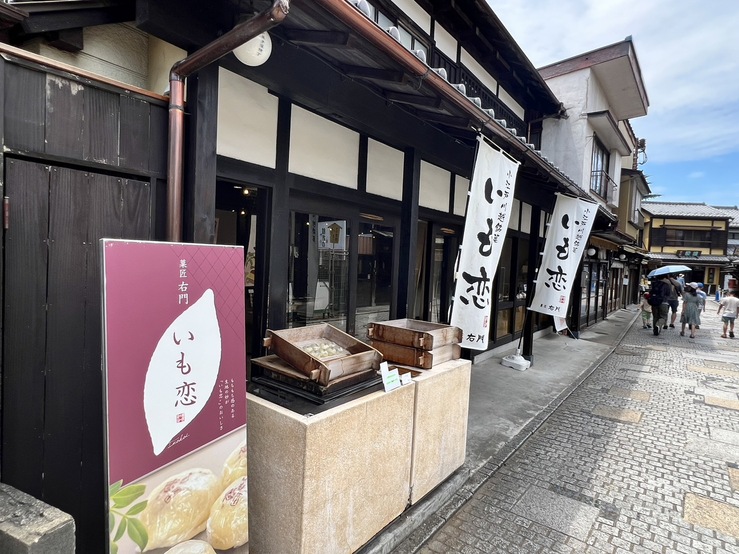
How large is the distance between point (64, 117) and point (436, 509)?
14.2 ft

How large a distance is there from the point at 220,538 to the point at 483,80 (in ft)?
28.4

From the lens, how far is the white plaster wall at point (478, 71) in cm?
719

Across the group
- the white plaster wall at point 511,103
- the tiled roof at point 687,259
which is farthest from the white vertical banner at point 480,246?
the tiled roof at point 687,259

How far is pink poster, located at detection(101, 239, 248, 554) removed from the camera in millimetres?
1828

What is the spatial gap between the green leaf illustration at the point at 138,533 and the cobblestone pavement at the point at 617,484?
7.49ft

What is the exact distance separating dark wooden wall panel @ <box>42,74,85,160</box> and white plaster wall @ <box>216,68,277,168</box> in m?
1.01

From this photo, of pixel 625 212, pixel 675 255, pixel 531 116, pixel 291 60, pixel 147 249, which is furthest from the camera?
pixel 675 255

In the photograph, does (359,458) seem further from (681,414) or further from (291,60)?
(681,414)

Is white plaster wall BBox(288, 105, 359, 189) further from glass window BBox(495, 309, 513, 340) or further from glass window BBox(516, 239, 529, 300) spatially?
glass window BBox(516, 239, 529, 300)

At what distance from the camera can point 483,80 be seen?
7.92 meters

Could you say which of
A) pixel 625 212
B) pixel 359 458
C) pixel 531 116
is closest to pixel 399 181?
pixel 359 458

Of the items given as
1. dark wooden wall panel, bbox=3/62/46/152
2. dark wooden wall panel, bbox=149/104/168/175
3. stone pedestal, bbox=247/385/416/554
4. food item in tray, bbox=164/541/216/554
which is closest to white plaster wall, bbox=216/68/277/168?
dark wooden wall panel, bbox=149/104/168/175

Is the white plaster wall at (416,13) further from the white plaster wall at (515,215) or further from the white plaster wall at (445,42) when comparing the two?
the white plaster wall at (515,215)

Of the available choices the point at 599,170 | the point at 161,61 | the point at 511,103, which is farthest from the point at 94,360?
the point at 599,170
